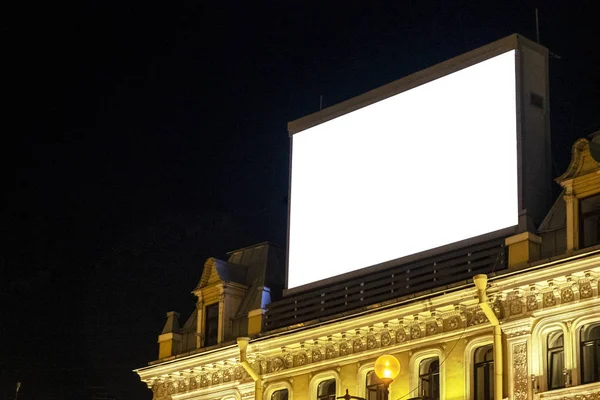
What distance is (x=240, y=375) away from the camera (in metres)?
46.2

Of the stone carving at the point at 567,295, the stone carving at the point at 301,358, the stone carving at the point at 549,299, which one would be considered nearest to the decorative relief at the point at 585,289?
the stone carving at the point at 567,295

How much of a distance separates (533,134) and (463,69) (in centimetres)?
330

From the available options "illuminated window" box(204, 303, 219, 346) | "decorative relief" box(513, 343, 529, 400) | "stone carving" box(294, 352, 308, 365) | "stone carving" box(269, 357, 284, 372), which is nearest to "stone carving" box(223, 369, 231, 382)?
"illuminated window" box(204, 303, 219, 346)

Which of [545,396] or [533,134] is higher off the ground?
[533,134]

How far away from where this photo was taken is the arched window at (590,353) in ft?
117

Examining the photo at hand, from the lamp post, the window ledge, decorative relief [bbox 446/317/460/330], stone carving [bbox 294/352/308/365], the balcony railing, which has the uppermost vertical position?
the balcony railing

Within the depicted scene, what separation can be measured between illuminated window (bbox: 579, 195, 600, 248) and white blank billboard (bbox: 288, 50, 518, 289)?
2.32 metres

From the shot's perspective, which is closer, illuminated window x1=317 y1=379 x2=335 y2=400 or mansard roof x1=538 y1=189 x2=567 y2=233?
mansard roof x1=538 y1=189 x2=567 y2=233

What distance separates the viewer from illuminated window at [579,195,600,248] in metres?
36.7

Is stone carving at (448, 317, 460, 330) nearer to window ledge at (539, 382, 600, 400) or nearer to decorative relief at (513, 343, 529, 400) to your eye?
decorative relief at (513, 343, 529, 400)

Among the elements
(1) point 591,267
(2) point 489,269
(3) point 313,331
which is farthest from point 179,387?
(1) point 591,267

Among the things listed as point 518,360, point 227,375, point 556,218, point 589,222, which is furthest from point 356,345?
point 589,222

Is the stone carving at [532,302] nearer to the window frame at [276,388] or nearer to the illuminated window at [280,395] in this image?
the window frame at [276,388]

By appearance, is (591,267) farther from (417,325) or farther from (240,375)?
(240,375)
